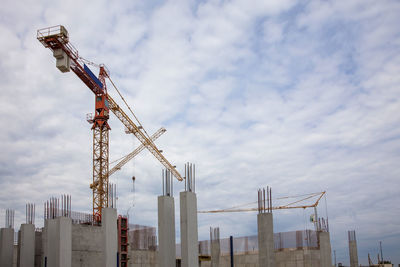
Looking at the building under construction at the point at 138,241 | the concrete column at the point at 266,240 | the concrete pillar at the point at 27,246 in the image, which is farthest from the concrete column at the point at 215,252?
the concrete pillar at the point at 27,246

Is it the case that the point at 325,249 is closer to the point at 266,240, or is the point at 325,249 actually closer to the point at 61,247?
the point at 266,240

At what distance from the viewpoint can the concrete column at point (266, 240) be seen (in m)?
19.2

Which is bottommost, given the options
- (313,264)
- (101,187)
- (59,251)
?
(313,264)

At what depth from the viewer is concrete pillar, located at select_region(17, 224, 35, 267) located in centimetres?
2434

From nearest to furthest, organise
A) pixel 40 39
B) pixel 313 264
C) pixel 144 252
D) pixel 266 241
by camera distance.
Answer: pixel 266 241 < pixel 313 264 < pixel 144 252 < pixel 40 39

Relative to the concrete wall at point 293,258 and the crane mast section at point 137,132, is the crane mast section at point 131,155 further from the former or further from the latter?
the concrete wall at point 293,258

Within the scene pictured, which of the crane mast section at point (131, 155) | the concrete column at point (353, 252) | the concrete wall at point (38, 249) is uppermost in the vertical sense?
the crane mast section at point (131, 155)

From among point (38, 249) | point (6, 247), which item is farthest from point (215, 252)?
point (6, 247)

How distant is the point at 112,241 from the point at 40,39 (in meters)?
20.5

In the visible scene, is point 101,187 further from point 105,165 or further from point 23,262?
point 23,262

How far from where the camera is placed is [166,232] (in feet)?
53.0

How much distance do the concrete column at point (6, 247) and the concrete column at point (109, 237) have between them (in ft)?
28.6

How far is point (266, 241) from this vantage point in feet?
63.1

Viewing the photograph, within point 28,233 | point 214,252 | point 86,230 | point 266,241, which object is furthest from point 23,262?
point 266,241
